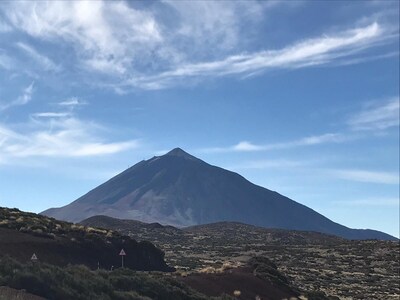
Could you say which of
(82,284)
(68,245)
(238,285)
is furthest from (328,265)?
(82,284)

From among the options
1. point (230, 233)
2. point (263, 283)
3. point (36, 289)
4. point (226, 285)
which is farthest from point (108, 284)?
point (230, 233)

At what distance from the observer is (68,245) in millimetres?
38094

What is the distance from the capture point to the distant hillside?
34062mm

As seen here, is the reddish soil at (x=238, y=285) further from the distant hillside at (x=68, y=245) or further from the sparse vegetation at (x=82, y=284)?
the distant hillside at (x=68, y=245)

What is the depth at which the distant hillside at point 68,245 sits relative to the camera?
34062 mm

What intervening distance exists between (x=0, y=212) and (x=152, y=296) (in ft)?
88.7

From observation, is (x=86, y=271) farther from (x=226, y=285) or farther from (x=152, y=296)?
(x=226, y=285)

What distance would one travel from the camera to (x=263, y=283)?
3562 cm

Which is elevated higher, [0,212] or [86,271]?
[0,212]

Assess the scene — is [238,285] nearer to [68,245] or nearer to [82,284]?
[68,245]

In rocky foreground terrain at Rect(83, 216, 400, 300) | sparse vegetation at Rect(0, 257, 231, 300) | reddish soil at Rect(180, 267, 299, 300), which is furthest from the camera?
rocky foreground terrain at Rect(83, 216, 400, 300)

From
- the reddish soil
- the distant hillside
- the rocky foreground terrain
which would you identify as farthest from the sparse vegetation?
the rocky foreground terrain

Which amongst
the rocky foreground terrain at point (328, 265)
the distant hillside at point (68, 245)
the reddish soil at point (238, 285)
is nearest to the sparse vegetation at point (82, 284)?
the reddish soil at point (238, 285)

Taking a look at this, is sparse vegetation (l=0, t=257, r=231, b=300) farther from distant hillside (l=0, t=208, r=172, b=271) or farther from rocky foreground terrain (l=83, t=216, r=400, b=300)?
rocky foreground terrain (l=83, t=216, r=400, b=300)
